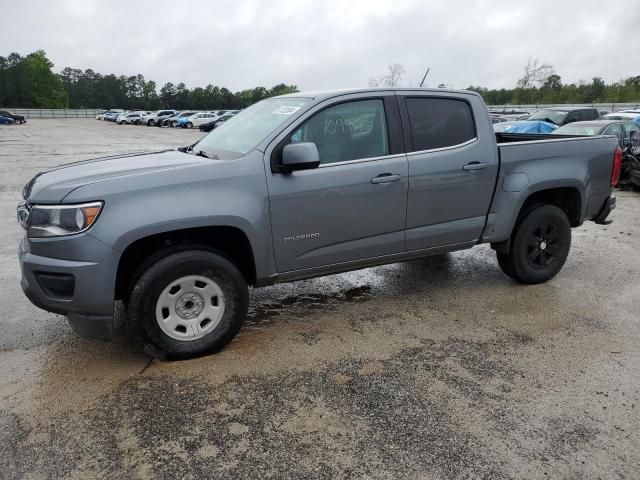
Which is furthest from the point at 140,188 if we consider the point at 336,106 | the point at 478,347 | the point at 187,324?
the point at 478,347

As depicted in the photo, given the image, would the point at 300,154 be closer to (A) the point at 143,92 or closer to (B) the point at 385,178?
(B) the point at 385,178

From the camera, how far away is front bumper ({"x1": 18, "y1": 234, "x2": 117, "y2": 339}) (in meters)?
3.28

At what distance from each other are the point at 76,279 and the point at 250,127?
5.89 ft

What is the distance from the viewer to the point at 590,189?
5215mm

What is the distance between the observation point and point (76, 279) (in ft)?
10.8

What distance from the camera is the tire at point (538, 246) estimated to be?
5066 millimetres

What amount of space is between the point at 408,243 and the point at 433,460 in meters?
2.06

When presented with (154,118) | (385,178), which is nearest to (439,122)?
(385,178)

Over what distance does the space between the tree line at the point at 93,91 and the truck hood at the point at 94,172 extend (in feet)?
301

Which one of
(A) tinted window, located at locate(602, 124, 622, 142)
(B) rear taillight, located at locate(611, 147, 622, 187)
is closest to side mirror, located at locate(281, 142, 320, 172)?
(B) rear taillight, located at locate(611, 147, 622, 187)

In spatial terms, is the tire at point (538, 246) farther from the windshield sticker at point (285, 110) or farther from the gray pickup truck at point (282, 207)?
the windshield sticker at point (285, 110)

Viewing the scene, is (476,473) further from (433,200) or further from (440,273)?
(440,273)

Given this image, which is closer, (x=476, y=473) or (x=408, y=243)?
(x=476, y=473)

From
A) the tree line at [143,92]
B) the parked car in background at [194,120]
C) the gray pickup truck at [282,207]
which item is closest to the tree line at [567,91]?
the tree line at [143,92]
